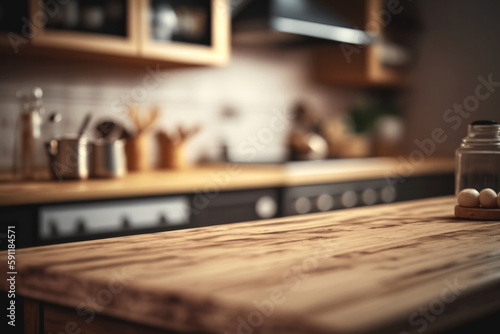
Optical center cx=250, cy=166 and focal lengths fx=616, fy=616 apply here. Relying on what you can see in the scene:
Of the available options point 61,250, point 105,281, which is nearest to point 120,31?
point 61,250

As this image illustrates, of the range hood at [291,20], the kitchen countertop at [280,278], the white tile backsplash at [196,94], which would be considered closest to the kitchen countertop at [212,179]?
the white tile backsplash at [196,94]

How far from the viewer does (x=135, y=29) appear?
8.51 feet

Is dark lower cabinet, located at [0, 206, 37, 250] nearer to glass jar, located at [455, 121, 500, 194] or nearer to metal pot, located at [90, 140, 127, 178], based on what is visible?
metal pot, located at [90, 140, 127, 178]

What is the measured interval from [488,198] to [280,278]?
0.81 metres

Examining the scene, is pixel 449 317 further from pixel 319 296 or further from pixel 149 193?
pixel 149 193

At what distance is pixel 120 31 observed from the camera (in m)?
2.64

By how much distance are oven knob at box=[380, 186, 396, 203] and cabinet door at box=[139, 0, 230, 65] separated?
114 cm

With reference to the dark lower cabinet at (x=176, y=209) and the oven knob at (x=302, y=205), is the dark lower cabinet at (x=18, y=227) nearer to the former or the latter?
the dark lower cabinet at (x=176, y=209)

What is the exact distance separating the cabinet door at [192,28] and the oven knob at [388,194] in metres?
1.14

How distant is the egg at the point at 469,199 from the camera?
4.54 feet

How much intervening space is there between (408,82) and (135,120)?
7.95 feet

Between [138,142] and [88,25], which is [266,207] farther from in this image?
[88,25]

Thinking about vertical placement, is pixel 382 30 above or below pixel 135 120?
above

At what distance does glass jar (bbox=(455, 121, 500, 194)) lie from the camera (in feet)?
4.85
